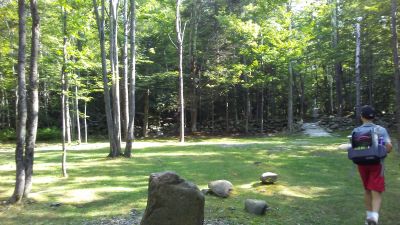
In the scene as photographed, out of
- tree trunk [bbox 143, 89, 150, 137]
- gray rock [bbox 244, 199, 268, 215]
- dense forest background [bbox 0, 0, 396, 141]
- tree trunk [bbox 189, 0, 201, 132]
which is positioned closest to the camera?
gray rock [bbox 244, 199, 268, 215]

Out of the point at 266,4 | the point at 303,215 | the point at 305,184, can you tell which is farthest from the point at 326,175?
the point at 266,4

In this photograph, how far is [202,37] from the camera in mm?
32438

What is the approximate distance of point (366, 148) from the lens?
498 cm

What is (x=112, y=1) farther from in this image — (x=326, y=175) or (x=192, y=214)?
(x=192, y=214)

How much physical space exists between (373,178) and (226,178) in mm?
6872

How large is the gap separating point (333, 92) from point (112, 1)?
93.2ft

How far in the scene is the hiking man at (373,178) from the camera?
498cm

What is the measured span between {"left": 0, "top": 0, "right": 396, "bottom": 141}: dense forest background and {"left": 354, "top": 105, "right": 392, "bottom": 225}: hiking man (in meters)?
19.5

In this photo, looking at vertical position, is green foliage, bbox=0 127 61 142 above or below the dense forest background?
below

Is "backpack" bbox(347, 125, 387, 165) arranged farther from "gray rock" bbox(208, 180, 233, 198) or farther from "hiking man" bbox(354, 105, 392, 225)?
"gray rock" bbox(208, 180, 233, 198)

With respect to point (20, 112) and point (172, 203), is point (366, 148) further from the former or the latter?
point (20, 112)

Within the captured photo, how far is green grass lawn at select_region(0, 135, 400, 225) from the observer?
7.82 m

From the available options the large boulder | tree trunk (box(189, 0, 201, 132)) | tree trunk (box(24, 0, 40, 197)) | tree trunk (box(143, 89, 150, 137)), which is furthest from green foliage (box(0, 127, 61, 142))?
the large boulder

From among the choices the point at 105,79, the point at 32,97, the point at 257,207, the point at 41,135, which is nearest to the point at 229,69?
the point at 41,135
